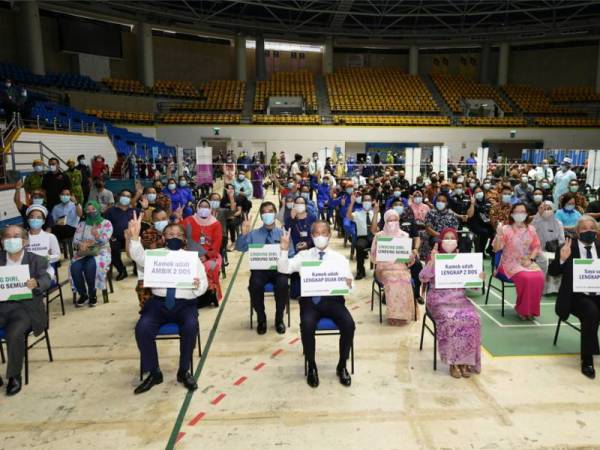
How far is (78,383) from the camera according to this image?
445 centimetres

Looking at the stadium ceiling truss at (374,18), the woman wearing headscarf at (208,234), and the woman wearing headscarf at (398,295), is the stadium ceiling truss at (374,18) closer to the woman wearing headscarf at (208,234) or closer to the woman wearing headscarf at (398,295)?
the woman wearing headscarf at (208,234)

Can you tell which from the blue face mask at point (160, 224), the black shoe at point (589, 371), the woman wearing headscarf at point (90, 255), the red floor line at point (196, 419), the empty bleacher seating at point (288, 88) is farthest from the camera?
the empty bleacher seating at point (288, 88)

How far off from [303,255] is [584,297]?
2.96 m

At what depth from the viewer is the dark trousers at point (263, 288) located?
220 inches

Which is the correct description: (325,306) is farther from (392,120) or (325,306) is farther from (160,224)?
(392,120)

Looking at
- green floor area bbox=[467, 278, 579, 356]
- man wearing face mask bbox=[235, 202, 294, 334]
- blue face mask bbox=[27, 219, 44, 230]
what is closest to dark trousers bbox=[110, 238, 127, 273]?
blue face mask bbox=[27, 219, 44, 230]

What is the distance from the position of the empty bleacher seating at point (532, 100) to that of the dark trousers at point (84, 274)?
3080cm

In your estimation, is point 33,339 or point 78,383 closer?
point 78,383

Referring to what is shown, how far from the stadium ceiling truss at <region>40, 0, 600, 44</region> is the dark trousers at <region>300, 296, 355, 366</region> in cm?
2427

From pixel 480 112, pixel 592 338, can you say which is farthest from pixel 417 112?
pixel 592 338

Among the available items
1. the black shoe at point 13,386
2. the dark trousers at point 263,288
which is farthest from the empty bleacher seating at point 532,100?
the black shoe at point 13,386

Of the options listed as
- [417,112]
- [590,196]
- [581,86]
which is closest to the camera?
[590,196]

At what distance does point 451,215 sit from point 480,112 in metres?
26.3

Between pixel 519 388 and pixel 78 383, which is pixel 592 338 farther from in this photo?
pixel 78 383
